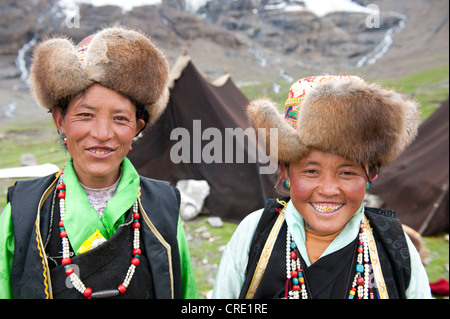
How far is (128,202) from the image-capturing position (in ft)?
4.43

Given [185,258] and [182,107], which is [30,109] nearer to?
[182,107]

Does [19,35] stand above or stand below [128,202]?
above

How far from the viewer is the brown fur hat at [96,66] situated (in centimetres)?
123

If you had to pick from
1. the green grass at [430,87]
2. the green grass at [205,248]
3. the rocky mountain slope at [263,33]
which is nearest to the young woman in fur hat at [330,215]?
the green grass at [205,248]

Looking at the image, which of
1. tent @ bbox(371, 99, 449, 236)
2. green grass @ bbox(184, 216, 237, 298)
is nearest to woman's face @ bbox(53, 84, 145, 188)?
green grass @ bbox(184, 216, 237, 298)

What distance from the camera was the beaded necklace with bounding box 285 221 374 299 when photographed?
50.0 inches

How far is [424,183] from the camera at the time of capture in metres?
4.23

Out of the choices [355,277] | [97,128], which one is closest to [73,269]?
[97,128]

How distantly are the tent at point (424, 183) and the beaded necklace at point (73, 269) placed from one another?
147 inches

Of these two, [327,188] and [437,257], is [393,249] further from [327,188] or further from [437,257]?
[437,257]

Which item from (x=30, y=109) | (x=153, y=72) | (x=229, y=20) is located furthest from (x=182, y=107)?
(x=229, y=20)

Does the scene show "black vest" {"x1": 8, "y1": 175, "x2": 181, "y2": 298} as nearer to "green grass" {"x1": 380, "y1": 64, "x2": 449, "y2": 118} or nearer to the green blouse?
the green blouse

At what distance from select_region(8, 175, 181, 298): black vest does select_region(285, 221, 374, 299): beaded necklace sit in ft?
1.69
